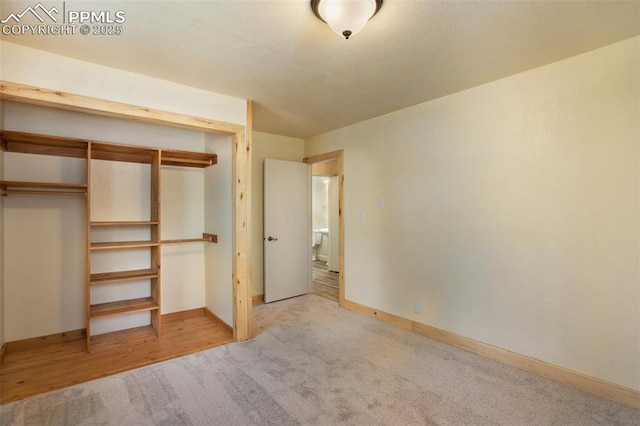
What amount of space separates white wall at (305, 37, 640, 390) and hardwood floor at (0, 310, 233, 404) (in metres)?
2.19

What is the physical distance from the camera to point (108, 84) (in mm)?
2410

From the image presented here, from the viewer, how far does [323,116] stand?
3.71 metres

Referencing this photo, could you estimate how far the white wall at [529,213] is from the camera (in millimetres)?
2115

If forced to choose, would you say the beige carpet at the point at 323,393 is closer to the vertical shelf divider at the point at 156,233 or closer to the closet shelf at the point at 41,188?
the vertical shelf divider at the point at 156,233

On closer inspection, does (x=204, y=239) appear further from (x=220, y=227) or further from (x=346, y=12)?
(x=346, y=12)

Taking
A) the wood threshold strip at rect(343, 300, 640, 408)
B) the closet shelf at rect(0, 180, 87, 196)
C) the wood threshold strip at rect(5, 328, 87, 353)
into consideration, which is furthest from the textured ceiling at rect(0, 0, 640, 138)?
the wood threshold strip at rect(5, 328, 87, 353)

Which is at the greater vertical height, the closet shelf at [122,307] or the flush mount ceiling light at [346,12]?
the flush mount ceiling light at [346,12]

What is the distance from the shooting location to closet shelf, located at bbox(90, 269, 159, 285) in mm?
2971

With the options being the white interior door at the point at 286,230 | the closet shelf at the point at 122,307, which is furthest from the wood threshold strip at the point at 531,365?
the closet shelf at the point at 122,307

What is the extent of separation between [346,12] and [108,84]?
6.61 ft

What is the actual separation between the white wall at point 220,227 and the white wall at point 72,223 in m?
0.23

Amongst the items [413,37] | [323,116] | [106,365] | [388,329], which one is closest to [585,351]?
[388,329]

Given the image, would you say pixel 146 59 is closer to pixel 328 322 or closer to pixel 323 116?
pixel 323 116

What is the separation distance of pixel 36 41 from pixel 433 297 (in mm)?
3908
